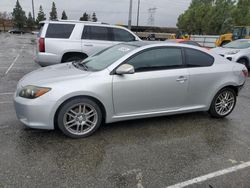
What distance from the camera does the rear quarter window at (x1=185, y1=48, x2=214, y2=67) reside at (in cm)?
446

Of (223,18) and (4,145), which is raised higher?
(223,18)

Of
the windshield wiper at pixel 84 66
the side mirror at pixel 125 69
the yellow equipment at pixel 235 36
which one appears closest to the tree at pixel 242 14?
the yellow equipment at pixel 235 36

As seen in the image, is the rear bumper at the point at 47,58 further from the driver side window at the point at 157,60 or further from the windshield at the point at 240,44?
the windshield at the point at 240,44

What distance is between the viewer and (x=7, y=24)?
95.3m

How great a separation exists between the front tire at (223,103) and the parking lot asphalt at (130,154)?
0.74 ft

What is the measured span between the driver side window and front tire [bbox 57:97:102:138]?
97 cm

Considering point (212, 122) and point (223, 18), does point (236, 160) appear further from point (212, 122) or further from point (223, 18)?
point (223, 18)

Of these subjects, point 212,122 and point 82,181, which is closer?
point 82,181

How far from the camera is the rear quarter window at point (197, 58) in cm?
446

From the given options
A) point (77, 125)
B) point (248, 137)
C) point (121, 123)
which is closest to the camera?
point (77, 125)

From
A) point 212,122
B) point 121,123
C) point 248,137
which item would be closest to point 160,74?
point 121,123

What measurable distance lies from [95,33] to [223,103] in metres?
4.93

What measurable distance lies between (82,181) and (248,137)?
2.94 metres

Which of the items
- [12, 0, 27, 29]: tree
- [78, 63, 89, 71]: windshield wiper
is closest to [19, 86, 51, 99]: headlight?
[78, 63, 89, 71]: windshield wiper
